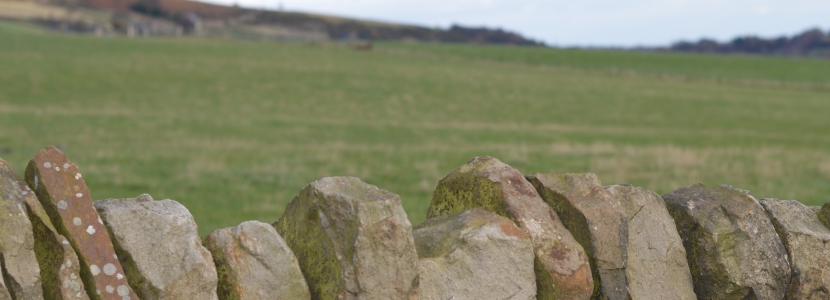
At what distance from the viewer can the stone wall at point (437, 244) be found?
94.7 inches

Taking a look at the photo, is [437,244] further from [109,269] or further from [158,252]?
[109,269]

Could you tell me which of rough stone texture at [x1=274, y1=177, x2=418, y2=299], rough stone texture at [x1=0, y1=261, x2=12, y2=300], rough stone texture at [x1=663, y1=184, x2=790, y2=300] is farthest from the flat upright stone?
rough stone texture at [x1=663, y1=184, x2=790, y2=300]

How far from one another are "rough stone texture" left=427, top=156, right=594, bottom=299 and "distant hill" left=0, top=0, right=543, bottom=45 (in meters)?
111

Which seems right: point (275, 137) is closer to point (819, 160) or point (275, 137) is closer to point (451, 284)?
point (819, 160)

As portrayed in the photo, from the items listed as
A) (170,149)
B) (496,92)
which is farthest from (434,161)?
(496,92)

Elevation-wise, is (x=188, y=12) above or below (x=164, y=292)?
below

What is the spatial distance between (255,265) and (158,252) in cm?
35

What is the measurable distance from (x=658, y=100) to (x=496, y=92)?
9835 millimetres

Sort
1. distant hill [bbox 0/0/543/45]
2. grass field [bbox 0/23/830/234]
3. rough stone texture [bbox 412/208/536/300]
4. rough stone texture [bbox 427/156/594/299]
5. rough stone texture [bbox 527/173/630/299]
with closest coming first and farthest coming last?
rough stone texture [bbox 412/208/536/300]
rough stone texture [bbox 427/156/594/299]
rough stone texture [bbox 527/173/630/299]
grass field [bbox 0/23/830/234]
distant hill [bbox 0/0/543/45]

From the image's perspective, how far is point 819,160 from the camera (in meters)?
19.5

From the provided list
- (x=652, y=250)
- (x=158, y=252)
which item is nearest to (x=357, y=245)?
(x=158, y=252)

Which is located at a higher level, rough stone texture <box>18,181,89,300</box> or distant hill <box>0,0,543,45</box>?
rough stone texture <box>18,181,89,300</box>

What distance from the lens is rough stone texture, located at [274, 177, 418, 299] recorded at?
262 centimetres

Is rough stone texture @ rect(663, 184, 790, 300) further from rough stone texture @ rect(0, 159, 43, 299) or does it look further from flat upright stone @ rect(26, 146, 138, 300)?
rough stone texture @ rect(0, 159, 43, 299)
